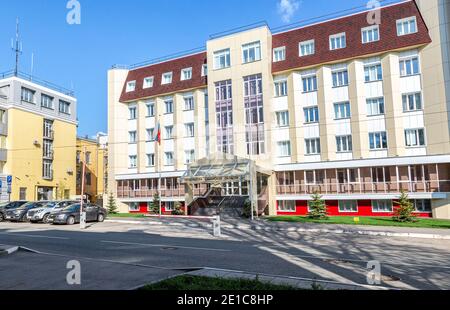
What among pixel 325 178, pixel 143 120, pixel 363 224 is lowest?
pixel 363 224

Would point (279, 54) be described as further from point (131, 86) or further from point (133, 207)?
point (133, 207)

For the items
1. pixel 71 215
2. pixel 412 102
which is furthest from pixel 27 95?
pixel 412 102

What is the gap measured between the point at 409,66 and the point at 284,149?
40.6ft

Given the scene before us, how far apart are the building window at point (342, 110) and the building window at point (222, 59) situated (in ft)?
36.6

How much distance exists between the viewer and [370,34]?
31469 mm

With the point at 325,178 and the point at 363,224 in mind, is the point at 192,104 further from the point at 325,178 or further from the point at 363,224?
the point at 363,224

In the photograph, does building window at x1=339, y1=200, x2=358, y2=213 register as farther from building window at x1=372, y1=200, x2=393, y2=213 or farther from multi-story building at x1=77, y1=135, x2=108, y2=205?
multi-story building at x1=77, y1=135, x2=108, y2=205

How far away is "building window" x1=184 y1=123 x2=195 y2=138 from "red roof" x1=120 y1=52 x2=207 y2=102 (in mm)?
3942

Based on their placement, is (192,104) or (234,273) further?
Answer: (192,104)

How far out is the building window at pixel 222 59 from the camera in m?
36.1

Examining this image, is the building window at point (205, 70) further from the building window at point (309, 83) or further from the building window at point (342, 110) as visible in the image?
the building window at point (342, 110)
